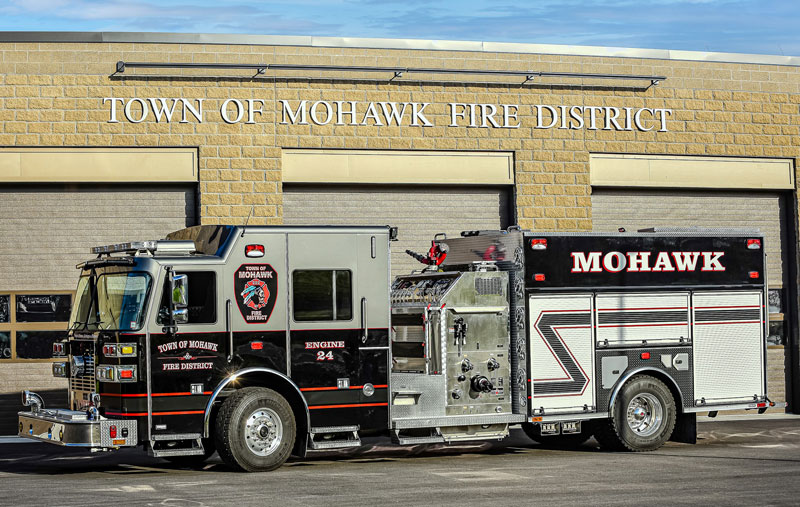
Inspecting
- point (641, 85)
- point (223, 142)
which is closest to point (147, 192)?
point (223, 142)

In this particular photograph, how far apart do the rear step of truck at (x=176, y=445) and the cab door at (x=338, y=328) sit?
1.33m

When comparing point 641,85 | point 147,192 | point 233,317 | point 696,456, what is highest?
point 641,85

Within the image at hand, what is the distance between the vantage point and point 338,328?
13.7 metres

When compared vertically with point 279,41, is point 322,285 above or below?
below

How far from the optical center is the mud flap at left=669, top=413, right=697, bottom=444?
52.8ft

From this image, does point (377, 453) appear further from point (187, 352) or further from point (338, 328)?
point (187, 352)

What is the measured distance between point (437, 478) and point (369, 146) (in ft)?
27.7

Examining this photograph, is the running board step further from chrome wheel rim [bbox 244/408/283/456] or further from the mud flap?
the mud flap

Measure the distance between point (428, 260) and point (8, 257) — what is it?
282 inches

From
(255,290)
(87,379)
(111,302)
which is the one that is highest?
(255,290)

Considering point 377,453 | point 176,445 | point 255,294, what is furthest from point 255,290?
point 377,453

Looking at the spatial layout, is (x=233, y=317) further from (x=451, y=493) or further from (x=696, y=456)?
(x=696, y=456)

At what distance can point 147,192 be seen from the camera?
1912cm

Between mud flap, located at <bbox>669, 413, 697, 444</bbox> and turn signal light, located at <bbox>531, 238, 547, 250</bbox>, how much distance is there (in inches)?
Result: 131
